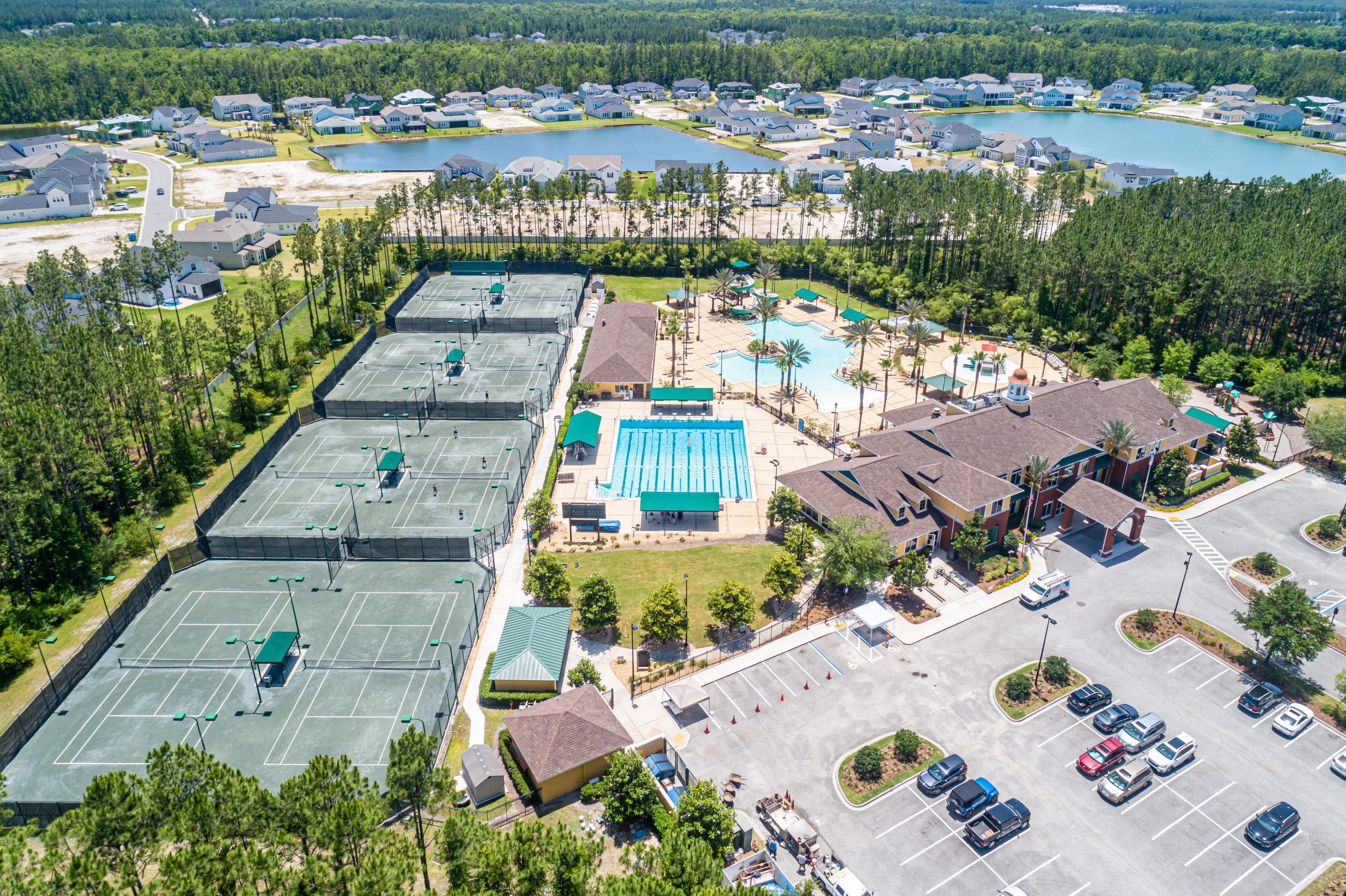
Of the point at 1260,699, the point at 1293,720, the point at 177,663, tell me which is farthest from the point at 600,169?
the point at 1293,720

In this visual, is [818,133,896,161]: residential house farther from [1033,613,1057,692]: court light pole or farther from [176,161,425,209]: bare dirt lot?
[1033,613,1057,692]: court light pole

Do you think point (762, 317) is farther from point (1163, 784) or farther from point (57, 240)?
point (57, 240)

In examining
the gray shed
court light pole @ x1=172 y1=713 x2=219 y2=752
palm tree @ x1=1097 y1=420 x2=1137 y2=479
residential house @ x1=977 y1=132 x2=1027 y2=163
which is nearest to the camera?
the gray shed

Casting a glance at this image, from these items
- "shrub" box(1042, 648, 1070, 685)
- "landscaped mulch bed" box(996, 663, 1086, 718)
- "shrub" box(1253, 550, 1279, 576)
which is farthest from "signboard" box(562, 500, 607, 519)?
"shrub" box(1253, 550, 1279, 576)

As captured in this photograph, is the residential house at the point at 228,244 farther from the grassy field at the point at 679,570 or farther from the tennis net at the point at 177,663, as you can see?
the grassy field at the point at 679,570

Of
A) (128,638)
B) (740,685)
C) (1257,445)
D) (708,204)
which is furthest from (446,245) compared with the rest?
(1257,445)

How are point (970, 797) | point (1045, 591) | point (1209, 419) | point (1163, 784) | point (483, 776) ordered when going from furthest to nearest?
point (1209, 419)
point (1045, 591)
point (1163, 784)
point (483, 776)
point (970, 797)
